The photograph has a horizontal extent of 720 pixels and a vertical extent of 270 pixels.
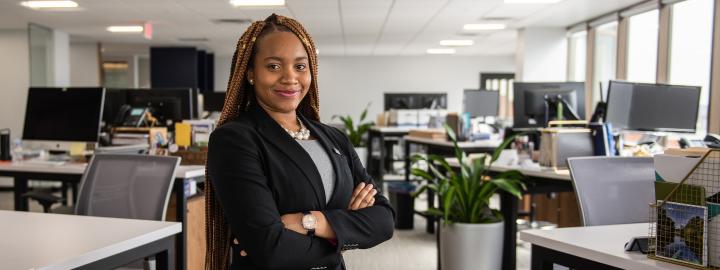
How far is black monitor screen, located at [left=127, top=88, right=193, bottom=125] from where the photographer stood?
472 centimetres

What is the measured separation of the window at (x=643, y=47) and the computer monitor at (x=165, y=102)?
542 centimetres

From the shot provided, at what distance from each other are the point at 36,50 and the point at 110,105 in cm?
621

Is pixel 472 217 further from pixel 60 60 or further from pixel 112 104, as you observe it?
pixel 60 60

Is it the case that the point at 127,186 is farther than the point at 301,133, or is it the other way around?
the point at 127,186

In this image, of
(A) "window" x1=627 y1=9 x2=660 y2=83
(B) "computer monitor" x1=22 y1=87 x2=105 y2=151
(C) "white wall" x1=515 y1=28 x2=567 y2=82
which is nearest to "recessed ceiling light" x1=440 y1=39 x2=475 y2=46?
(C) "white wall" x1=515 y1=28 x2=567 y2=82

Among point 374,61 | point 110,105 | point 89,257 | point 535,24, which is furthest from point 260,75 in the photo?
point 374,61

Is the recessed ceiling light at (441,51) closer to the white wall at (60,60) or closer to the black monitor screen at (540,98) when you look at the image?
the white wall at (60,60)

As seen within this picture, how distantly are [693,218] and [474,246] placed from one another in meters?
2.17

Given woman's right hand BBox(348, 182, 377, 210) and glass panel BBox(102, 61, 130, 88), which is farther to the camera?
glass panel BBox(102, 61, 130, 88)

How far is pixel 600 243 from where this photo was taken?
1.64 meters

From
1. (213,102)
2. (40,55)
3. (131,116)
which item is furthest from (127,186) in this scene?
(40,55)

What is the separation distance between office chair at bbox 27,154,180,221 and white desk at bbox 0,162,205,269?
595mm

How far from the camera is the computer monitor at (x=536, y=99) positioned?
453 cm

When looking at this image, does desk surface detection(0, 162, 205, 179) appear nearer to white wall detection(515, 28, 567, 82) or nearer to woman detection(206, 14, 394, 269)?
woman detection(206, 14, 394, 269)
